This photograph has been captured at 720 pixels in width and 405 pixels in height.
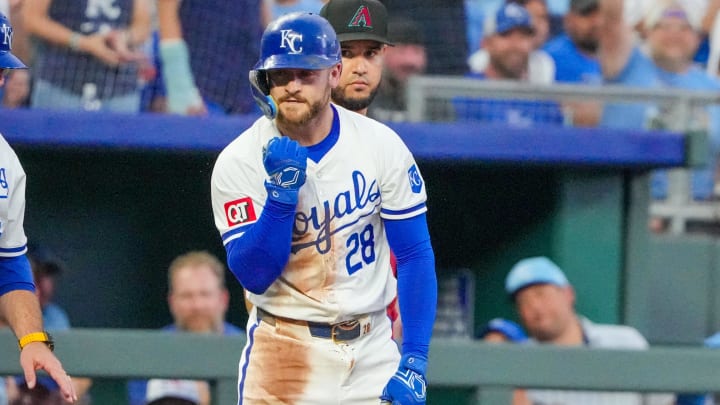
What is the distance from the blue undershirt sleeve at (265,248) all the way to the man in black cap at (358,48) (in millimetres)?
927

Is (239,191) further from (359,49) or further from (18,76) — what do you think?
(18,76)

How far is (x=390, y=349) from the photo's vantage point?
3844 millimetres

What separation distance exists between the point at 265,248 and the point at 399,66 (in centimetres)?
332

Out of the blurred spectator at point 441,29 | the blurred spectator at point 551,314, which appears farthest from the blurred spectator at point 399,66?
the blurred spectator at point 551,314

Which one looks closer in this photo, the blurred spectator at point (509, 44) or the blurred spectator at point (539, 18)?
the blurred spectator at point (509, 44)

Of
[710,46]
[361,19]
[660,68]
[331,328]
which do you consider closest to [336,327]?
[331,328]

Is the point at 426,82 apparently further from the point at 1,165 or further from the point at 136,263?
the point at 1,165

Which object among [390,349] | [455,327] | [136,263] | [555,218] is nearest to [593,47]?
[555,218]

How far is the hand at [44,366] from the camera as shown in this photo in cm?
357

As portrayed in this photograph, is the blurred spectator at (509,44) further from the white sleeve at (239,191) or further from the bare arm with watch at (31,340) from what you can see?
the bare arm with watch at (31,340)

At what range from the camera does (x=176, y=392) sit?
176 inches

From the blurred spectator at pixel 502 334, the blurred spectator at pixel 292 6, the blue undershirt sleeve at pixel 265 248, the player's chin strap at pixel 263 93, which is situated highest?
the blurred spectator at pixel 292 6

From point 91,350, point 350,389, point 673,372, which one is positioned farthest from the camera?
point 673,372

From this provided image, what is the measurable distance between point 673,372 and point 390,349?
1292 millimetres
